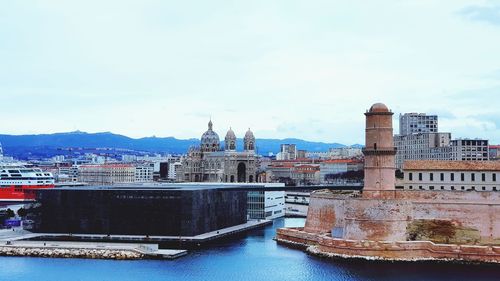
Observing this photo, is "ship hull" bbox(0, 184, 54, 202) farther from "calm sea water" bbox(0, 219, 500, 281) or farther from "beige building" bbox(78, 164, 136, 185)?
"beige building" bbox(78, 164, 136, 185)

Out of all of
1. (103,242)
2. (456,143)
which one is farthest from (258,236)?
(456,143)

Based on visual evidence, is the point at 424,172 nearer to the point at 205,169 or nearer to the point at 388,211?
the point at 388,211

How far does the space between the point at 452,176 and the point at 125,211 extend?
2768cm

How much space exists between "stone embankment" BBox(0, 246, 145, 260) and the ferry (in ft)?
133

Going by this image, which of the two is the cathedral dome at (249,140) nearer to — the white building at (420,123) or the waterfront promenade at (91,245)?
the white building at (420,123)

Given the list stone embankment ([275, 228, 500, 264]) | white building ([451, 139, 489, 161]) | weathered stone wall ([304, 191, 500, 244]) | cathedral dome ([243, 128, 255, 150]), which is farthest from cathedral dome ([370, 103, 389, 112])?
cathedral dome ([243, 128, 255, 150])

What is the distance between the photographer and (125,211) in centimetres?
6381

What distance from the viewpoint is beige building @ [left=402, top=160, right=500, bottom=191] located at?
188ft

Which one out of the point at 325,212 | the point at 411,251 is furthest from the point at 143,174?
the point at 411,251

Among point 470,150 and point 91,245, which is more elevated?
point 470,150

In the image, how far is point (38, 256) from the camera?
53.6m

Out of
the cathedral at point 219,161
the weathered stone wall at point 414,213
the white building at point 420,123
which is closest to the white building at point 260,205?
the weathered stone wall at point 414,213

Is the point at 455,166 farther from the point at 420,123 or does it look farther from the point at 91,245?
the point at 420,123

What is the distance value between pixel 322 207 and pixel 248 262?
1145 centimetres
